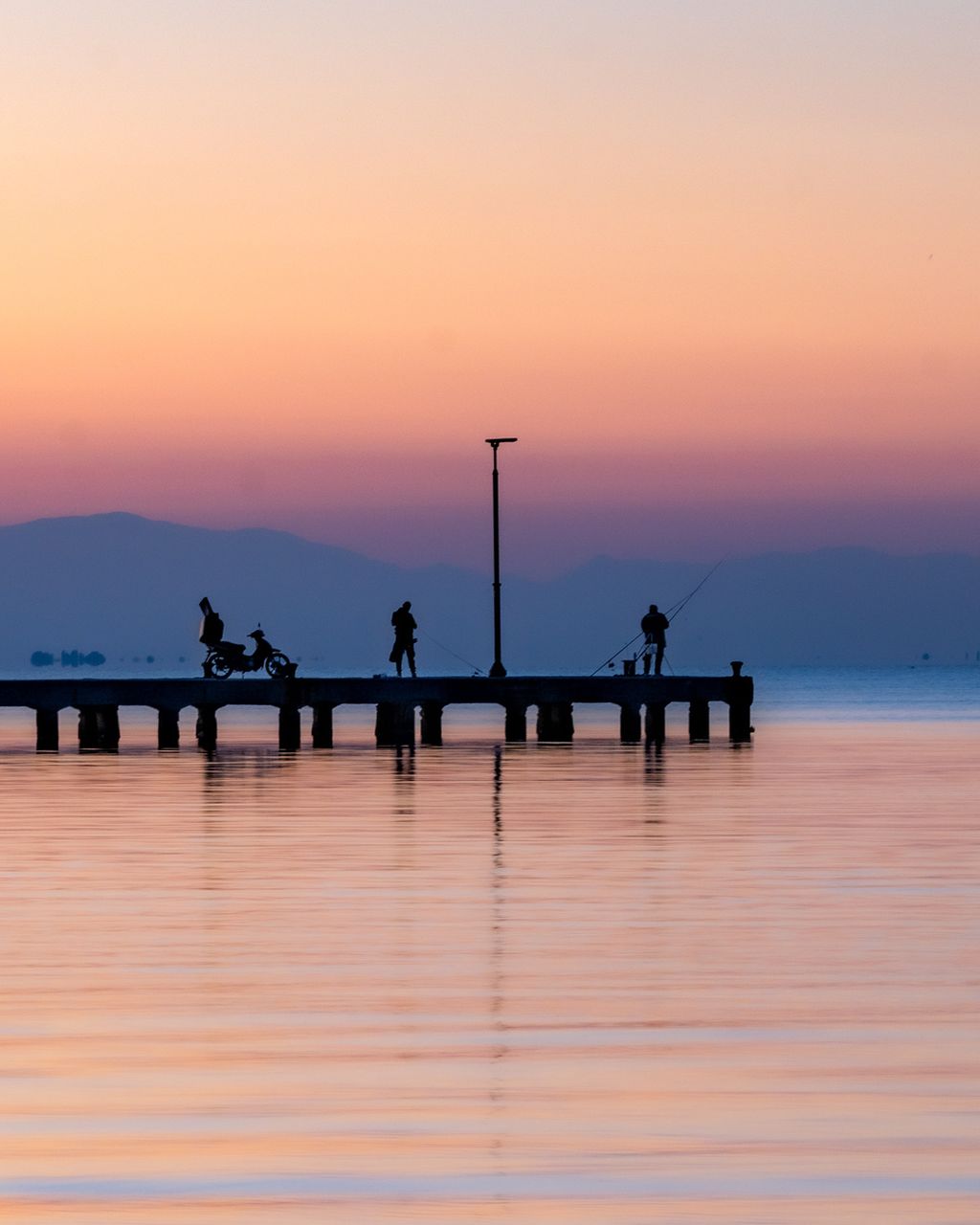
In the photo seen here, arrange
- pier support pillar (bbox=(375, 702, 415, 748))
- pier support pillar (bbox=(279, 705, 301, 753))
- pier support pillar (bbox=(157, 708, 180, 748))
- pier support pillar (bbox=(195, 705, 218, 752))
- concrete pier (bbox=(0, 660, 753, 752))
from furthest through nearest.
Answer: pier support pillar (bbox=(195, 705, 218, 752))
pier support pillar (bbox=(157, 708, 180, 748))
pier support pillar (bbox=(375, 702, 415, 748))
pier support pillar (bbox=(279, 705, 301, 753))
concrete pier (bbox=(0, 660, 753, 752))

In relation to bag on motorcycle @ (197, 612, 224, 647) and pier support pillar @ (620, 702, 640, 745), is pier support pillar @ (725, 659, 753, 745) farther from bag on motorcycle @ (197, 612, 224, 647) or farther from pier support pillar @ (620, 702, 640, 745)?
bag on motorcycle @ (197, 612, 224, 647)

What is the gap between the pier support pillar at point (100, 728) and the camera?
5384cm

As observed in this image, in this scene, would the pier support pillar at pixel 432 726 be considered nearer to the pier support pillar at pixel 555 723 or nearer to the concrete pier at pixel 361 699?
the concrete pier at pixel 361 699

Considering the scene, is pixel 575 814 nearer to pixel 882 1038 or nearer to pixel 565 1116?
pixel 882 1038

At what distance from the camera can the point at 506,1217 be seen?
32.1ft

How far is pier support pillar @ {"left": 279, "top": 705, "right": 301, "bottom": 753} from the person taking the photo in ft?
173

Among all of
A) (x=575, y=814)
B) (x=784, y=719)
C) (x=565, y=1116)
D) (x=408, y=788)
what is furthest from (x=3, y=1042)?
(x=784, y=719)

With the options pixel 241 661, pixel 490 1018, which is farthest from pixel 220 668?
pixel 490 1018

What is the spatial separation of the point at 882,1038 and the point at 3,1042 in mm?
4826

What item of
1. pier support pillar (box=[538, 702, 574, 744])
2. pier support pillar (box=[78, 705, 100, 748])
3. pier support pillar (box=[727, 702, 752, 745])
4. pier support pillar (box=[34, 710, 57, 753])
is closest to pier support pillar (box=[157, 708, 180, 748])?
pier support pillar (box=[78, 705, 100, 748])

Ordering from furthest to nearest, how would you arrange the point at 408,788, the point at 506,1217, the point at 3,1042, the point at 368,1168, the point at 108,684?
1. the point at 108,684
2. the point at 408,788
3. the point at 3,1042
4. the point at 368,1168
5. the point at 506,1217

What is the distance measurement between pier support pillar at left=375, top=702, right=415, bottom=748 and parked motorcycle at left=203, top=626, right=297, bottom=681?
2.29m

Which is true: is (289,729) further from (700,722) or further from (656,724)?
(700,722)

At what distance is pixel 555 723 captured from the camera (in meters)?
57.4
